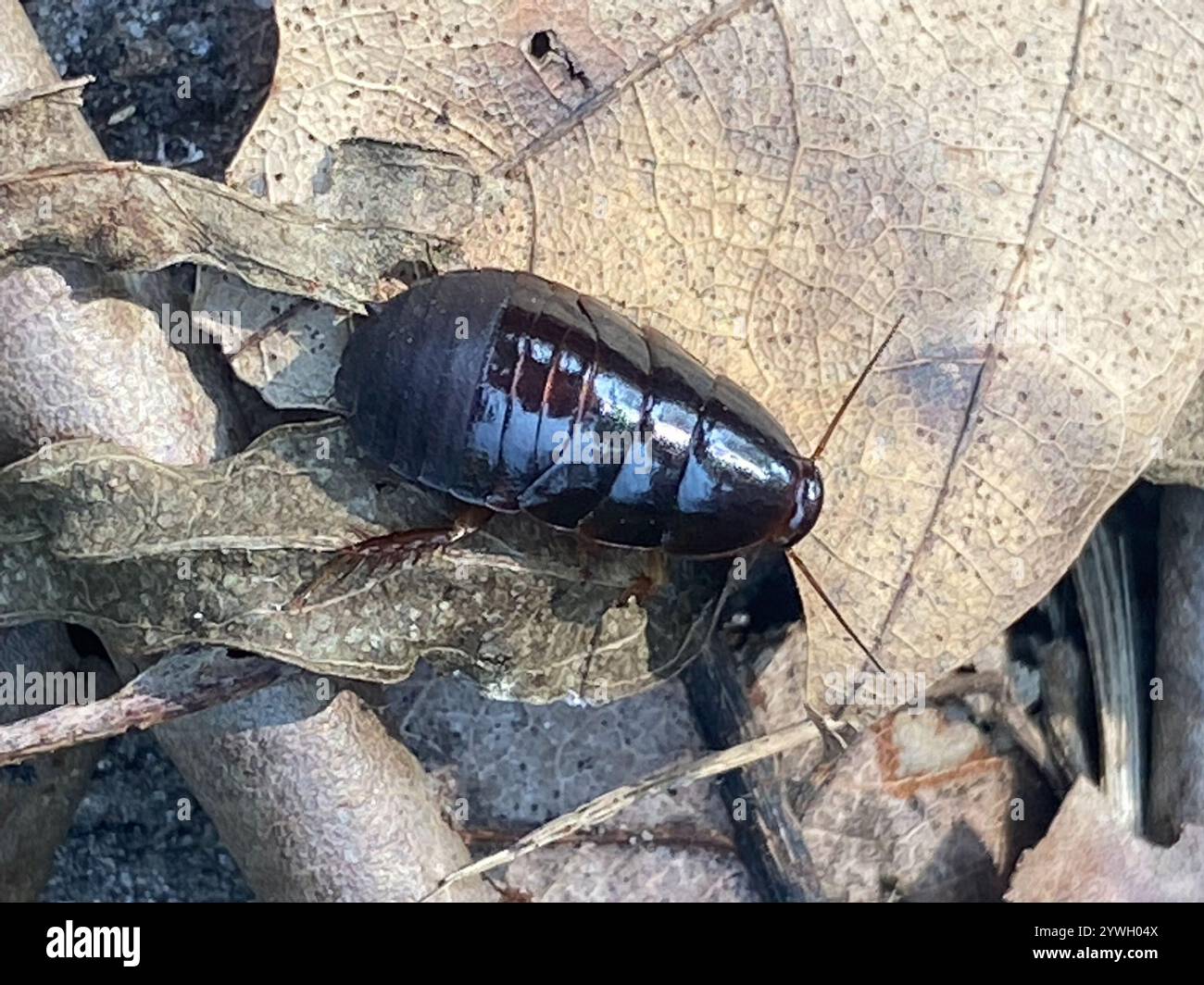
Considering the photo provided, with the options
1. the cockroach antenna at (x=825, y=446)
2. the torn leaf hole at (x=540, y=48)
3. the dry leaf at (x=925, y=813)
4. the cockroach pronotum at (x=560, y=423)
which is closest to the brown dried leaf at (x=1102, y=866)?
the dry leaf at (x=925, y=813)

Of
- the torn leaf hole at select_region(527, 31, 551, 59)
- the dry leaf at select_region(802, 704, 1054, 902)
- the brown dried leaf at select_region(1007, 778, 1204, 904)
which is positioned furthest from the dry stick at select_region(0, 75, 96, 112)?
the brown dried leaf at select_region(1007, 778, 1204, 904)

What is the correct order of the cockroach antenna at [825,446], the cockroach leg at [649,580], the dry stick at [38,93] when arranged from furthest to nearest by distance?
1. the cockroach leg at [649,580]
2. the cockroach antenna at [825,446]
3. the dry stick at [38,93]

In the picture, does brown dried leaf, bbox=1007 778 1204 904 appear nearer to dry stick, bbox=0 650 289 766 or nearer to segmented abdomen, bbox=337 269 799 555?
segmented abdomen, bbox=337 269 799 555

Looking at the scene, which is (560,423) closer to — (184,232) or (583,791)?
(184,232)

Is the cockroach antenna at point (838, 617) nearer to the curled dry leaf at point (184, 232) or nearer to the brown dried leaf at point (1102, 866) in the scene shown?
the brown dried leaf at point (1102, 866)

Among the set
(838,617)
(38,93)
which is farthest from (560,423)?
(38,93)

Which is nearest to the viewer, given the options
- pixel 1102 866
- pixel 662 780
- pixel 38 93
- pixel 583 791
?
pixel 38 93

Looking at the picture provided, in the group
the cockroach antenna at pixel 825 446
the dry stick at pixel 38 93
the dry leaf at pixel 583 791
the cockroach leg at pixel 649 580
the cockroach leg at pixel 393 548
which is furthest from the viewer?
the dry leaf at pixel 583 791
